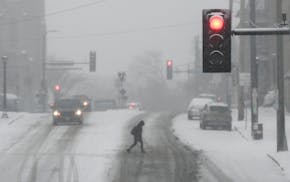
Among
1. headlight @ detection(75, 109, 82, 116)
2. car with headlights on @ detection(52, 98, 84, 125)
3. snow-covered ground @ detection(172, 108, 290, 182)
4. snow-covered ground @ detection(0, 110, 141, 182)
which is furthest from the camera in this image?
headlight @ detection(75, 109, 82, 116)

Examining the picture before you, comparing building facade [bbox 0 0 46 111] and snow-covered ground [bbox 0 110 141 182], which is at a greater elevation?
building facade [bbox 0 0 46 111]

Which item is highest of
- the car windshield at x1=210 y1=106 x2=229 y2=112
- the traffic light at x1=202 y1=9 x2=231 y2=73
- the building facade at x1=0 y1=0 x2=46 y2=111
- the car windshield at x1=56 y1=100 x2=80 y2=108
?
the building facade at x1=0 y1=0 x2=46 y2=111

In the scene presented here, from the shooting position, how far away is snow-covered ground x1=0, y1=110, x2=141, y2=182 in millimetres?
28062

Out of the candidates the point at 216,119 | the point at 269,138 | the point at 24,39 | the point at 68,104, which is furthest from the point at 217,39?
the point at 24,39

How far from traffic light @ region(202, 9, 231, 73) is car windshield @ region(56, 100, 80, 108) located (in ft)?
114

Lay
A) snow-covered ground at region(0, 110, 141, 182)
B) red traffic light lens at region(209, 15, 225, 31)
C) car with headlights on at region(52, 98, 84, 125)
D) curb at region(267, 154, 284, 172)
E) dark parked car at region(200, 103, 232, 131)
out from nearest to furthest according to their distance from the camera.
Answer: red traffic light lens at region(209, 15, 225, 31), curb at region(267, 154, 284, 172), snow-covered ground at region(0, 110, 141, 182), dark parked car at region(200, 103, 232, 131), car with headlights on at region(52, 98, 84, 125)

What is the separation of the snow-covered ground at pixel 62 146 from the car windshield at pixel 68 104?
141 cm

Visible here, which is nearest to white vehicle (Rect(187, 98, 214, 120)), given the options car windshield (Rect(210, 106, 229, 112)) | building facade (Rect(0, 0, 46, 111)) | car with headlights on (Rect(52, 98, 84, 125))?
car windshield (Rect(210, 106, 229, 112))

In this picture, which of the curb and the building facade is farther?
the building facade

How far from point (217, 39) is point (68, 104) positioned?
116ft

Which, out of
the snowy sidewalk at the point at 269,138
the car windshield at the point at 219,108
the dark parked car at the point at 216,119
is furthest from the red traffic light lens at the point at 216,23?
the car windshield at the point at 219,108

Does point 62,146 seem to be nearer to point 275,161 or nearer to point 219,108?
point 275,161

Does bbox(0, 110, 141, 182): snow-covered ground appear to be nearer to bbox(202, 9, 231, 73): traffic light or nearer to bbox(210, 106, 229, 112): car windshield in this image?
bbox(210, 106, 229, 112): car windshield

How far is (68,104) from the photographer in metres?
50.0
